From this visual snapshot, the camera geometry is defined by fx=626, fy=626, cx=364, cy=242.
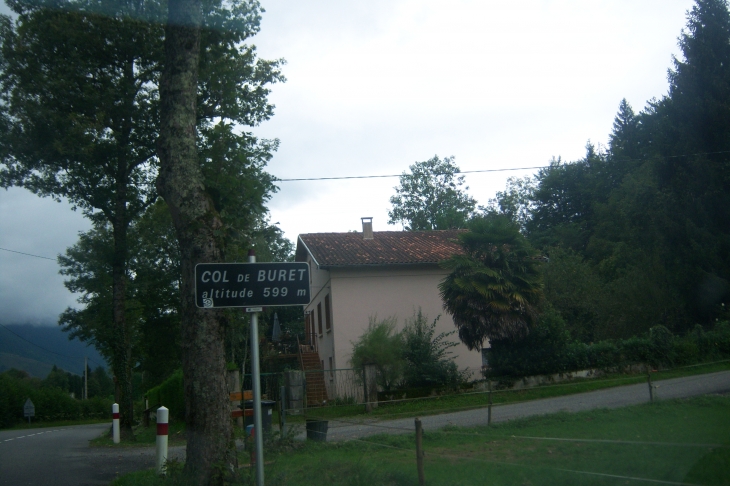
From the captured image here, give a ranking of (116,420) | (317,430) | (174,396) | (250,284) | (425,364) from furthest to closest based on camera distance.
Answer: (174,396)
(425,364)
(116,420)
(317,430)
(250,284)

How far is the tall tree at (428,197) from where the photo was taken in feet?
160

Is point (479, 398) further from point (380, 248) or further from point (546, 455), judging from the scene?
point (546, 455)

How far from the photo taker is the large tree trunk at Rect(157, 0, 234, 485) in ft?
21.7

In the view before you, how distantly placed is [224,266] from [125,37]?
46.3 ft

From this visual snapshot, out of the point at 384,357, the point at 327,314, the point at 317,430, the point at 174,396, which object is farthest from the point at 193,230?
the point at 327,314

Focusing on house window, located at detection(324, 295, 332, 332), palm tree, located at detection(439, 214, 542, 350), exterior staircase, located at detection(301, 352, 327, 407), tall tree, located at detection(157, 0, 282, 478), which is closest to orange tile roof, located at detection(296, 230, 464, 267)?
house window, located at detection(324, 295, 332, 332)

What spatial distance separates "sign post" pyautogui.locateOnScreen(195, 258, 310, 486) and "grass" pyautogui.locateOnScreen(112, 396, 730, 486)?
69.6 inches

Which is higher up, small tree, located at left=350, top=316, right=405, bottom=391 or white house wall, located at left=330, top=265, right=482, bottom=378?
white house wall, located at left=330, top=265, right=482, bottom=378

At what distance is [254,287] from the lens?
561 centimetres

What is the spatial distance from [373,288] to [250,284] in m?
21.0

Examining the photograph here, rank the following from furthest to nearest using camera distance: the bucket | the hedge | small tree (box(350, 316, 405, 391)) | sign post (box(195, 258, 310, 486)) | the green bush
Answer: the green bush < the hedge < small tree (box(350, 316, 405, 391)) < the bucket < sign post (box(195, 258, 310, 486))

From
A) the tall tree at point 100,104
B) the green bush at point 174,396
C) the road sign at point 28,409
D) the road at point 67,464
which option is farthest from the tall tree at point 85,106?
the road sign at point 28,409

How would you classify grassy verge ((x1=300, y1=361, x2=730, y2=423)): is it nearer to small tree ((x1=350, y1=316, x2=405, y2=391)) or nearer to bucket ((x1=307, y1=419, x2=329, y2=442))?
small tree ((x1=350, y1=316, x2=405, y2=391))

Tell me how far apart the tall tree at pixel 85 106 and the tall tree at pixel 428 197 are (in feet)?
103
